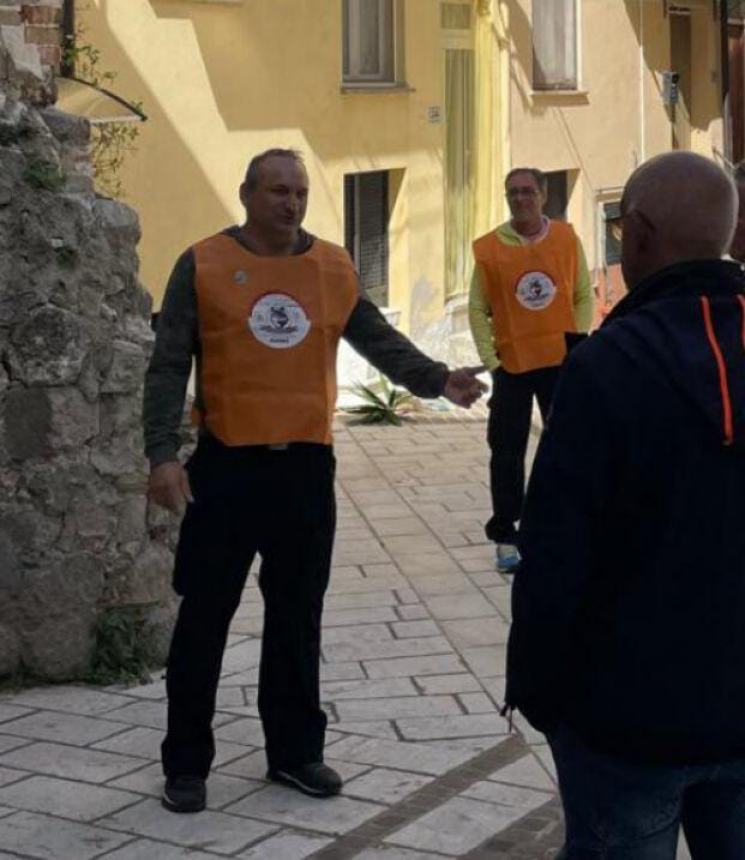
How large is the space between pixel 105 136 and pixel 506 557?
463 centimetres

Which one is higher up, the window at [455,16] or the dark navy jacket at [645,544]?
the window at [455,16]

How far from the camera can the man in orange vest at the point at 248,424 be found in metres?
5.32

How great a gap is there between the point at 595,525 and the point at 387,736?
9.97ft

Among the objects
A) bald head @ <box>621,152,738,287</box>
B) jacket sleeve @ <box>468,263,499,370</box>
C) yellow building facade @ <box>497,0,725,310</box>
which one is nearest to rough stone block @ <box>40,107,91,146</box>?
jacket sleeve @ <box>468,263,499,370</box>

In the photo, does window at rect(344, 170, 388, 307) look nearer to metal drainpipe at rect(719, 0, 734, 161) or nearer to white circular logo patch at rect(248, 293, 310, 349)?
metal drainpipe at rect(719, 0, 734, 161)

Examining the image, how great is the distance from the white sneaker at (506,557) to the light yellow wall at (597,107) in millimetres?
9625

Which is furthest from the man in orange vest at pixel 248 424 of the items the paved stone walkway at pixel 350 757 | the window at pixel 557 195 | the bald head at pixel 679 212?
the window at pixel 557 195

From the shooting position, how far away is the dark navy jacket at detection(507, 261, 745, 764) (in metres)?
3.12

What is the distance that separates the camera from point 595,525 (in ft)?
10.3

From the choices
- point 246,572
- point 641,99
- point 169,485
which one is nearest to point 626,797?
point 169,485

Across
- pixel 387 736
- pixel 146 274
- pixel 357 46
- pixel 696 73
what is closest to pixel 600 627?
pixel 387 736

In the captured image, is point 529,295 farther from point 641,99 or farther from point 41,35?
point 641,99

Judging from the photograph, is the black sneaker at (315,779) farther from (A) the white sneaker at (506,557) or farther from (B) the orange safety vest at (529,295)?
(B) the orange safety vest at (529,295)

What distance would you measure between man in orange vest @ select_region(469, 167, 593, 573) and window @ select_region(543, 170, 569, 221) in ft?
34.8
